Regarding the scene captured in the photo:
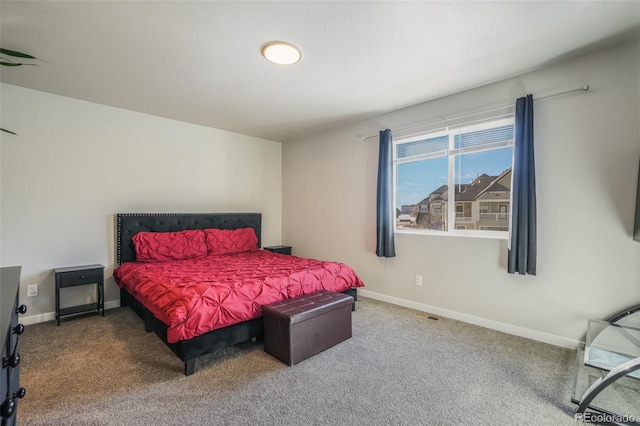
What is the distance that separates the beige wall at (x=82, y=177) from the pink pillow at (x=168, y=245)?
40cm

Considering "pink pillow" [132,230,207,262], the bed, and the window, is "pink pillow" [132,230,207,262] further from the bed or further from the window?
the window

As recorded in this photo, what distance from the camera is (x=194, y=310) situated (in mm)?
2092

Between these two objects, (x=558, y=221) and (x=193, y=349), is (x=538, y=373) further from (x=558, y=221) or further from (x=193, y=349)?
(x=193, y=349)

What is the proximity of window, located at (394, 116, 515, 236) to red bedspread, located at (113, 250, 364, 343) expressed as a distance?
1236 mm

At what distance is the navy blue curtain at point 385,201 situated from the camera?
145 inches

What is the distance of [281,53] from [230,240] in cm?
270

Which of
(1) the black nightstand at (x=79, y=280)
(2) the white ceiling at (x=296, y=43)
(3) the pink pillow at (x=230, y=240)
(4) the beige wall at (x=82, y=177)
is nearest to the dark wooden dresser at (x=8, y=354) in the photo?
(2) the white ceiling at (x=296, y=43)

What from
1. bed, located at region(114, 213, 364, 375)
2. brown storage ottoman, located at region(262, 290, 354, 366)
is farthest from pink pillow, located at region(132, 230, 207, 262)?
brown storage ottoman, located at region(262, 290, 354, 366)

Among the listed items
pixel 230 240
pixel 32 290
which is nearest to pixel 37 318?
pixel 32 290

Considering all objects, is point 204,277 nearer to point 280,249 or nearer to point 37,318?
point 37,318

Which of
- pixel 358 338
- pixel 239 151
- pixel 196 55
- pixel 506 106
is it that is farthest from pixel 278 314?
pixel 239 151

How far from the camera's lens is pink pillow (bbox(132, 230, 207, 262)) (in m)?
3.56

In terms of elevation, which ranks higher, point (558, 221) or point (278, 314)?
point (558, 221)

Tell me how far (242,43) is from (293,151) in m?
2.94
